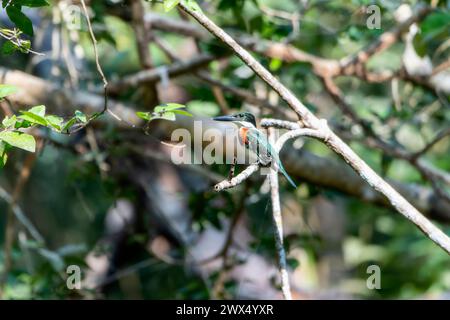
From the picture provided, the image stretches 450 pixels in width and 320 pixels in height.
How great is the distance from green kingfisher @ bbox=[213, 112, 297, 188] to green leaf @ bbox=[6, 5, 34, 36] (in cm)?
84

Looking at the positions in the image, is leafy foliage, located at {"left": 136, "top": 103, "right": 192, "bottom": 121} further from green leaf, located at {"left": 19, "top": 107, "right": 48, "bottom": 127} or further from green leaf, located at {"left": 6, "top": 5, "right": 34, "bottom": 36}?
green leaf, located at {"left": 6, "top": 5, "right": 34, "bottom": 36}

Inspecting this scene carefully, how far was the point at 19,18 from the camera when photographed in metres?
2.25

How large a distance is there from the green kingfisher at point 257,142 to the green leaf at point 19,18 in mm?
841

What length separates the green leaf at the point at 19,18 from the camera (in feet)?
7.29

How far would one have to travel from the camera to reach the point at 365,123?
4.14m

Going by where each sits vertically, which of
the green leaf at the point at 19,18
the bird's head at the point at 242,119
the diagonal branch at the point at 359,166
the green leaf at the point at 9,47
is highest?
the green leaf at the point at 19,18

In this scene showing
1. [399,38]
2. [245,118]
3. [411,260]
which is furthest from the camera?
[411,260]

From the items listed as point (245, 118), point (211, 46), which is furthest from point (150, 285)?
point (245, 118)

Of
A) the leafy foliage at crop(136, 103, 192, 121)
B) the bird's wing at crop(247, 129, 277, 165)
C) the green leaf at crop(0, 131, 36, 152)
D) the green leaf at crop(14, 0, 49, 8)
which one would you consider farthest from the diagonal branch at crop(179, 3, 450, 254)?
the green leaf at crop(0, 131, 36, 152)

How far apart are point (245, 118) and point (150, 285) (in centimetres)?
346

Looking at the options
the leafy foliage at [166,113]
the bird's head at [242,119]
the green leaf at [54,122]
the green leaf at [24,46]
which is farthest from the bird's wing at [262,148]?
the green leaf at [24,46]

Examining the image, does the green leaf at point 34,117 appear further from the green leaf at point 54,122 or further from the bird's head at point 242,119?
the bird's head at point 242,119

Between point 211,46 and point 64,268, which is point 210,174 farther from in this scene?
point 64,268

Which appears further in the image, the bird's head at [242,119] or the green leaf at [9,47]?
the bird's head at [242,119]
